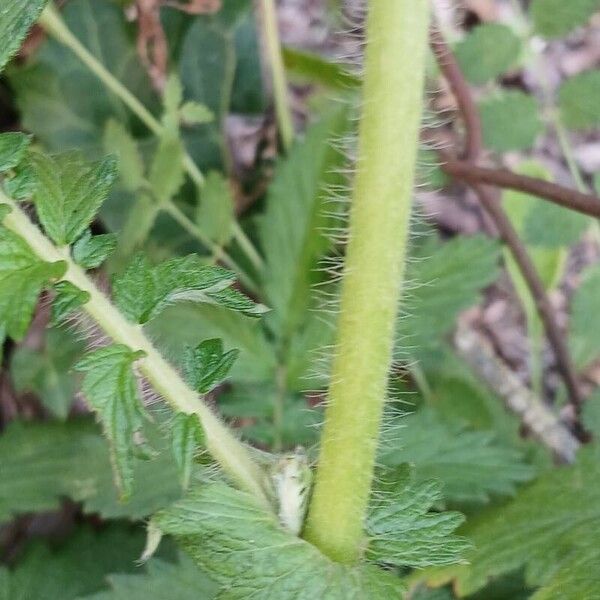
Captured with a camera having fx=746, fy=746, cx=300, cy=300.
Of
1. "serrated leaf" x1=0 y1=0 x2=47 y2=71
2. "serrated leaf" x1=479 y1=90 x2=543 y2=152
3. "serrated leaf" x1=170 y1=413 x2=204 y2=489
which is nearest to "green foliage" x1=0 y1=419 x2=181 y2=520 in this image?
"serrated leaf" x1=170 y1=413 x2=204 y2=489

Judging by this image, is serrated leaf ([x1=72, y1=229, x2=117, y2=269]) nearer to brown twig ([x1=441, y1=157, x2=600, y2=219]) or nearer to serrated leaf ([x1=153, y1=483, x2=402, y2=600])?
serrated leaf ([x1=153, y1=483, x2=402, y2=600])

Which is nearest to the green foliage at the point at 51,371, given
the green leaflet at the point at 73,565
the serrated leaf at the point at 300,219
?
the green leaflet at the point at 73,565

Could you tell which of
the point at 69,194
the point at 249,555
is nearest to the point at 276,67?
the point at 69,194

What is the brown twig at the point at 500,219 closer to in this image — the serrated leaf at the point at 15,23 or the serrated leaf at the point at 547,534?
the serrated leaf at the point at 547,534

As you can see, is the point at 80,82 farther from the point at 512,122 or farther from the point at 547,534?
the point at 547,534

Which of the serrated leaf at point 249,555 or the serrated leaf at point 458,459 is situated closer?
the serrated leaf at point 249,555

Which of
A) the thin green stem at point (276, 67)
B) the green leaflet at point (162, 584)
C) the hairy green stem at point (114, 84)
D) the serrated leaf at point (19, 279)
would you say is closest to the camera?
the serrated leaf at point (19, 279)

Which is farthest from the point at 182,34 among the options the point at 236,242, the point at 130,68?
the point at 236,242
